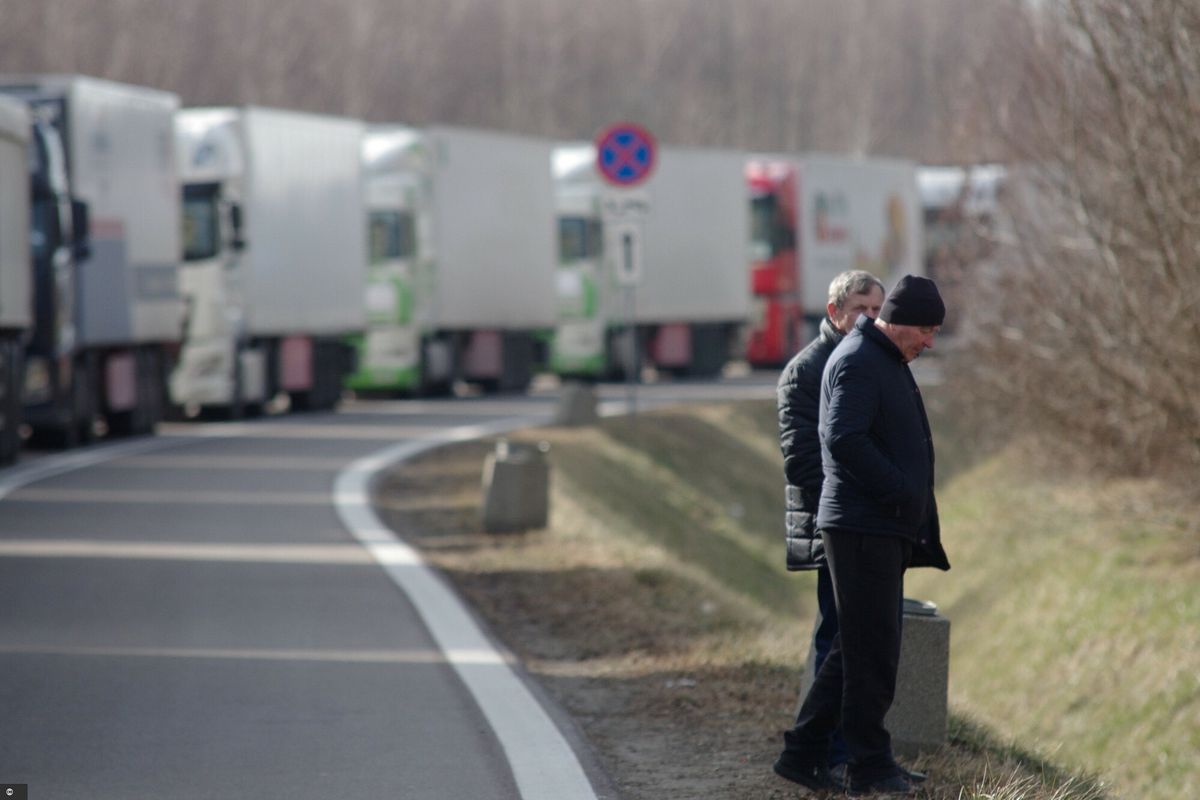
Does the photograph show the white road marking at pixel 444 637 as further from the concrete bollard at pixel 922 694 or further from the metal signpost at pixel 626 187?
the metal signpost at pixel 626 187

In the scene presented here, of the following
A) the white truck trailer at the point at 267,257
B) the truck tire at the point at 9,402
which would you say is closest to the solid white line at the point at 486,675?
the truck tire at the point at 9,402

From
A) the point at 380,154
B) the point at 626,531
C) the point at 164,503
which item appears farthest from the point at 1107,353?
the point at 380,154

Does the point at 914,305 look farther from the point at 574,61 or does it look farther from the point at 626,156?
the point at 574,61

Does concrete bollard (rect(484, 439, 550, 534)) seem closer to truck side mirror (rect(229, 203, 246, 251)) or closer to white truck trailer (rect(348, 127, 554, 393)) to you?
truck side mirror (rect(229, 203, 246, 251))

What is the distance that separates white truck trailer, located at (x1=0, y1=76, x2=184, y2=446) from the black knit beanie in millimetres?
16064

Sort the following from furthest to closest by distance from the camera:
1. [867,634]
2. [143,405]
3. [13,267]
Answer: [143,405]
[13,267]
[867,634]

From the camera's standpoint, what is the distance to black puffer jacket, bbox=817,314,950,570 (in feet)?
22.1

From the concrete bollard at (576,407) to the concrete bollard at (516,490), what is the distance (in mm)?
8761

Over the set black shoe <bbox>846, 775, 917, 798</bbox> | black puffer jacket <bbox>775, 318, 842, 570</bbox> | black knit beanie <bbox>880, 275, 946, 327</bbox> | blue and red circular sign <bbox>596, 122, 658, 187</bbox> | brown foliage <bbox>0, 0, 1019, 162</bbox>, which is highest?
brown foliage <bbox>0, 0, 1019, 162</bbox>

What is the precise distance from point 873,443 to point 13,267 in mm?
15081

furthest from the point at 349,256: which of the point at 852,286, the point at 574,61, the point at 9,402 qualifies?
the point at 574,61

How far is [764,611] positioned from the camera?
13883 mm

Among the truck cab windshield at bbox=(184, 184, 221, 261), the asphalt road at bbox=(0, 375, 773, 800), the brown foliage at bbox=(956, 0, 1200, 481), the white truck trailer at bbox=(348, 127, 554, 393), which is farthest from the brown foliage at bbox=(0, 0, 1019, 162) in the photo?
the asphalt road at bbox=(0, 375, 773, 800)

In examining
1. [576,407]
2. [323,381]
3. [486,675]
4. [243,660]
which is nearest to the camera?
[486,675]
